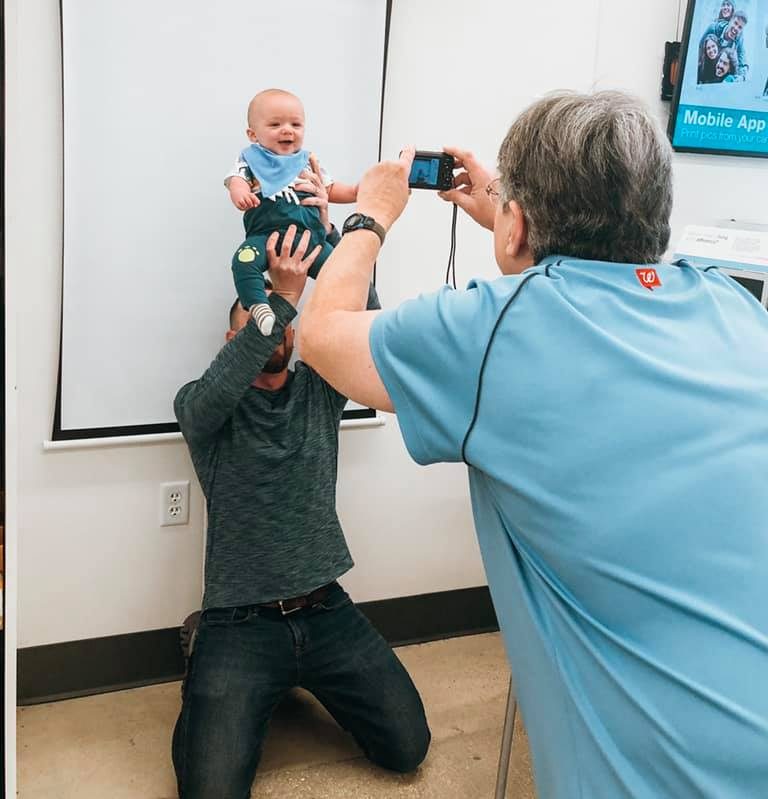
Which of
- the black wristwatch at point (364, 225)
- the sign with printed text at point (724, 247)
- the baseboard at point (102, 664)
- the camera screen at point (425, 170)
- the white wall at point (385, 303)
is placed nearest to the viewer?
the black wristwatch at point (364, 225)

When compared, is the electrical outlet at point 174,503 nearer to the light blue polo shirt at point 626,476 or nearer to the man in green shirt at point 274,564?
the man in green shirt at point 274,564

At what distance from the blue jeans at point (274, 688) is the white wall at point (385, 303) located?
0.34 meters

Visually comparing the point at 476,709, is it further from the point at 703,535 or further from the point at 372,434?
the point at 703,535

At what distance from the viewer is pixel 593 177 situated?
41.7 inches

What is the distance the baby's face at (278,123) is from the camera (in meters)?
1.94

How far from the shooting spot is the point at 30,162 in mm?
1966

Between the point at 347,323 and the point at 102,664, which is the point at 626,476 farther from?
the point at 102,664

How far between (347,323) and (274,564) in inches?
42.1

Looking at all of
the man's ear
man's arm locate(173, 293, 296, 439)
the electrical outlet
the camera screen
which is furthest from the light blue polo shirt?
the electrical outlet

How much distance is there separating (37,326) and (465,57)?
128 centimetres

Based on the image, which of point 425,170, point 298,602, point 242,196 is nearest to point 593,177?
point 425,170

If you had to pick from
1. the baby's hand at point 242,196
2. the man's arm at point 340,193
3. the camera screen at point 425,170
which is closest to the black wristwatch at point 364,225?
the camera screen at point 425,170

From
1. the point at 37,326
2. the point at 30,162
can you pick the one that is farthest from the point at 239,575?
the point at 30,162

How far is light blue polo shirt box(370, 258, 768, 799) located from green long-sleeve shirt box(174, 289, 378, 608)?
3.34ft
